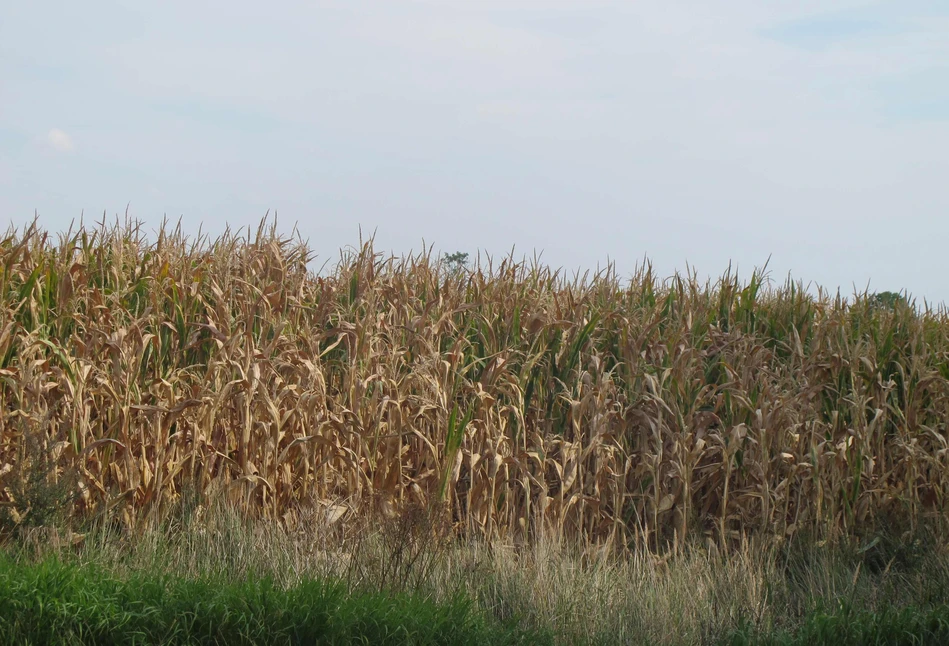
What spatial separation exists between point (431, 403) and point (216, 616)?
2.39 meters

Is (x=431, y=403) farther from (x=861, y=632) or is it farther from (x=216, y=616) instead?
(x=861, y=632)

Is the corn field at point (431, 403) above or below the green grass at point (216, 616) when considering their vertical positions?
above

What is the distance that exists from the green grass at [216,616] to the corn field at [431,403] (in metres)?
1.40

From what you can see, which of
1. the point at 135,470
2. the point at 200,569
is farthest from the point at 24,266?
the point at 200,569

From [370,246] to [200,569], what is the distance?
11.9 feet

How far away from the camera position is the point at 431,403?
19.7 feet

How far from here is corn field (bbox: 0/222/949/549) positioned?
5770 mm

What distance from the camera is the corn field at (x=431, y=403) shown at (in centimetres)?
577

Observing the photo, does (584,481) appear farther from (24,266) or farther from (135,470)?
(24,266)

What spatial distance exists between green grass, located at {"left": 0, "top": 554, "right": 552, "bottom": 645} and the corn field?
4.59ft

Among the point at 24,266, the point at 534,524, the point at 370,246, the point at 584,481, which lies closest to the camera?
the point at 534,524

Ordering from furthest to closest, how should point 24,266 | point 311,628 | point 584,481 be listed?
point 24,266
point 584,481
point 311,628

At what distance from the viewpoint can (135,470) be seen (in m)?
5.58

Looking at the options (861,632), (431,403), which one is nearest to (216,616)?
(431,403)
